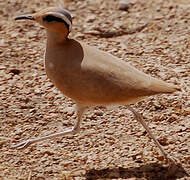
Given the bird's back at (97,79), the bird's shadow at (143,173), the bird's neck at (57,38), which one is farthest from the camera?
the bird's neck at (57,38)

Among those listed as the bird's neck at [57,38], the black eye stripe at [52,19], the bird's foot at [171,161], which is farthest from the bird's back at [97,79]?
the bird's foot at [171,161]

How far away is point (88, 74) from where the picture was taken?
12.5 feet

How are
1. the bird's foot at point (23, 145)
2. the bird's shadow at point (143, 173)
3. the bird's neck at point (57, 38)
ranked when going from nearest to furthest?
the bird's shadow at point (143, 173), the bird's neck at point (57, 38), the bird's foot at point (23, 145)

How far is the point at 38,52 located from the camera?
573cm

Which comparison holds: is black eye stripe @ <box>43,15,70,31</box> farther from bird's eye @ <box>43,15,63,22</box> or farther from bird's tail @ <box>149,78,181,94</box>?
bird's tail @ <box>149,78,181,94</box>

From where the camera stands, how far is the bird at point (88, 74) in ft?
12.5

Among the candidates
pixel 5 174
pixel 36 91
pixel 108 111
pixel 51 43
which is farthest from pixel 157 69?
pixel 5 174

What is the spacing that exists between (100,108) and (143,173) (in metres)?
1.09

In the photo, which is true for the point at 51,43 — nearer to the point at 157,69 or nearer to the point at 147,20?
the point at 157,69

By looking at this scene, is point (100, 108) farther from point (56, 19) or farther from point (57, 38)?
point (56, 19)

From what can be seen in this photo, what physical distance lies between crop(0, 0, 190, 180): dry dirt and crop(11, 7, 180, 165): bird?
0.35 metres

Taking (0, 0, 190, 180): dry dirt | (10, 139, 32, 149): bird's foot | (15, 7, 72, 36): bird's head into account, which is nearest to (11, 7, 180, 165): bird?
(15, 7, 72, 36): bird's head

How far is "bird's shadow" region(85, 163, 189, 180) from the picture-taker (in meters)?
3.94

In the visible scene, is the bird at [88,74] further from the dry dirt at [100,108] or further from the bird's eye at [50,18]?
the dry dirt at [100,108]
